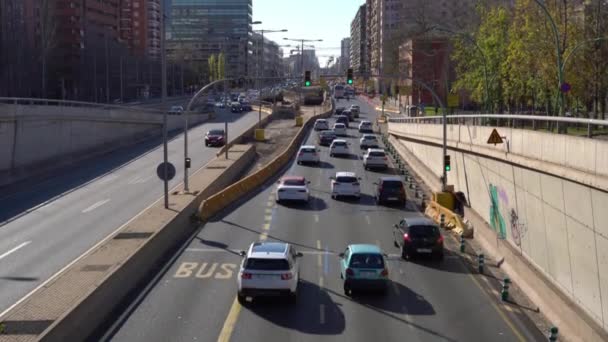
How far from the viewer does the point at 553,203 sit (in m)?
19.6

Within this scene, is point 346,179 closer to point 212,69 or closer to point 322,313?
point 322,313

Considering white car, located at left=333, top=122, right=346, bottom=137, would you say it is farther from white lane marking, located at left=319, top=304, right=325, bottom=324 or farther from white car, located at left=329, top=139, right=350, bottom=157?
white lane marking, located at left=319, top=304, right=325, bottom=324

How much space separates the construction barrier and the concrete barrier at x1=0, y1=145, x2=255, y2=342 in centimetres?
1053

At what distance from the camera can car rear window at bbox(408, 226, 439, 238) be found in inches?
961

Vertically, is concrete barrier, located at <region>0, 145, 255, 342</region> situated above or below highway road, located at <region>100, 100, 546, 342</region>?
above

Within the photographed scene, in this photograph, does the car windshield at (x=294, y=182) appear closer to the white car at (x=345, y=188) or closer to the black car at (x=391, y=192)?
the white car at (x=345, y=188)

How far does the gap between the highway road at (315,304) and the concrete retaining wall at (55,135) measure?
57.4ft

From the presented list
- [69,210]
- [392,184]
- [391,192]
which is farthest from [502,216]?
[69,210]

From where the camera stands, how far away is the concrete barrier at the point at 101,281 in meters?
14.6

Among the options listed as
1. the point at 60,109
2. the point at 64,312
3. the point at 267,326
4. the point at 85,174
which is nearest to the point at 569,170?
the point at 267,326

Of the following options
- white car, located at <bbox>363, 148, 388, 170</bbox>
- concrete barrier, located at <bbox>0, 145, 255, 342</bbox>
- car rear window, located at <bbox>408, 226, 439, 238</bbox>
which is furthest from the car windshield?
car rear window, located at <bbox>408, 226, 439, 238</bbox>

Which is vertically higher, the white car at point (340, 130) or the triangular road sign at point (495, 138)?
the triangular road sign at point (495, 138)

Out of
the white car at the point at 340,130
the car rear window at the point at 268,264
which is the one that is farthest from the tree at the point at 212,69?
the car rear window at the point at 268,264

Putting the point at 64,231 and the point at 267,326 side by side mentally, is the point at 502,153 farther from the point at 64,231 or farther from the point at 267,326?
the point at 64,231
